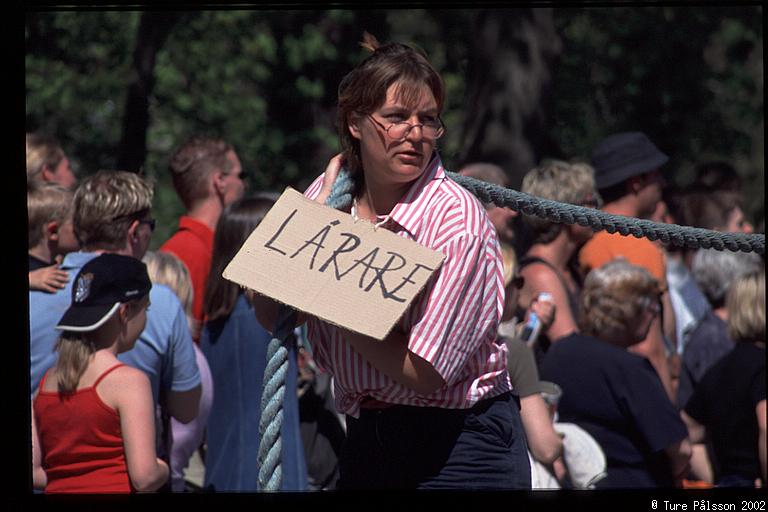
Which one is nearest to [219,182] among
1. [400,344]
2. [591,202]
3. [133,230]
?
[133,230]

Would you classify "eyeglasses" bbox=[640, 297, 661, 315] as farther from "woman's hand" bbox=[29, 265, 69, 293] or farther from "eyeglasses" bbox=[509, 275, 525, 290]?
"woman's hand" bbox=[29, 265, 69, 293]

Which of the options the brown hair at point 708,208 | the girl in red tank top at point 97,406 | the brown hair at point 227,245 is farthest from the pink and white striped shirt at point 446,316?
the brown hair at point 708,208

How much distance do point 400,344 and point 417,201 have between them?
37 centimetres

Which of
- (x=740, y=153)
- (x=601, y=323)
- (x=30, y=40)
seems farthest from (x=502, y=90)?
(x=740, y=153)

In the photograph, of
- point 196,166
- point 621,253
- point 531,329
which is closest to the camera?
point 531,329

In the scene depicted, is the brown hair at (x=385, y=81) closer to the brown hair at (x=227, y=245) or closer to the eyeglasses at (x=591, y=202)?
the brown hair at (x=227, y=245)

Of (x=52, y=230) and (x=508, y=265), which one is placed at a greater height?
(x=52, y=230)

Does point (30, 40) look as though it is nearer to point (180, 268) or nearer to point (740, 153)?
point (180, 268)

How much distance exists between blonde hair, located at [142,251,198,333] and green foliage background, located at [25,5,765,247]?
3.60 meters

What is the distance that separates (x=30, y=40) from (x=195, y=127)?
10.7ft

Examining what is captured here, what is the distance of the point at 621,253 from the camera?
20.0ft

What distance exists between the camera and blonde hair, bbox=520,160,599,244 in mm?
5887

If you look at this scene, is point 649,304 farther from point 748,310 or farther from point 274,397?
point 274,397

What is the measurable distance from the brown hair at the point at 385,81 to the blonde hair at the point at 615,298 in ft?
7.73
